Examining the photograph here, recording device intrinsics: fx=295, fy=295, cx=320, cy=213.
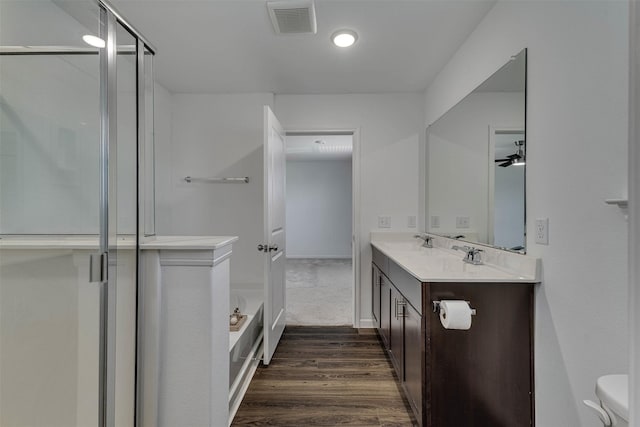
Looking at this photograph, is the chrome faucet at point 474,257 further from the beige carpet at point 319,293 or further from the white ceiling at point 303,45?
the beige carpet at point 319,293

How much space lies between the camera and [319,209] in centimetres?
732

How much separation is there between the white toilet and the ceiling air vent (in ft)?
6.55

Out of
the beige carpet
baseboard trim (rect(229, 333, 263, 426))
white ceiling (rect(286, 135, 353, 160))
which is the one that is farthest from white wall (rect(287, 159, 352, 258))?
baseboard trim (rect(229, 333, 263, 426))

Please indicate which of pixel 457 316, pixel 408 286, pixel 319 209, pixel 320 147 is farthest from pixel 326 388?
pixel 319 209

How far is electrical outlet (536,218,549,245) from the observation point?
1.34 metres

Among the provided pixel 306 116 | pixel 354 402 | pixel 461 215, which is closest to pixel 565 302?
pixel 461 215

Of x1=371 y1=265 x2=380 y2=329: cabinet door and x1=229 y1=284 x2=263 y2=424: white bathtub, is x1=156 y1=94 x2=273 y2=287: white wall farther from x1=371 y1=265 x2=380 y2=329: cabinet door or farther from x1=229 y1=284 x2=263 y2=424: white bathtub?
x1=371 y1=265 x2=380 y2=329: cabinet door

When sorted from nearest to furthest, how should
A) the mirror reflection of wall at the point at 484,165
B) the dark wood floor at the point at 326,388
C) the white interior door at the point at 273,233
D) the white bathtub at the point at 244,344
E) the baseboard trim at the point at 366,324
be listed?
the mirror reflection of wall at the point at 484,165
the dark wood floor at the point at 326,388
the white bathtub at the point at 244,344
the white interior door at the point at 273,233
the baseboard trim at the point at 366,324

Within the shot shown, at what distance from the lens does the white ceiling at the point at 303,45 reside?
5.82 feet

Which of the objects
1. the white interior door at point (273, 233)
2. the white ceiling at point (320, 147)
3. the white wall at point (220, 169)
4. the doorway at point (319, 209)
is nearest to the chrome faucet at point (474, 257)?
the white interior door at point (273, 233)

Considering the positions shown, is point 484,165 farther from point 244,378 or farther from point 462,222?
point 244,378

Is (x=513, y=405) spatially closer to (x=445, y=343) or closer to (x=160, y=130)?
(x=445, y=343)

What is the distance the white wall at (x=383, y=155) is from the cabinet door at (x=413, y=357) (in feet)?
4.24

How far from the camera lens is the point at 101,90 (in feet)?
3.44
